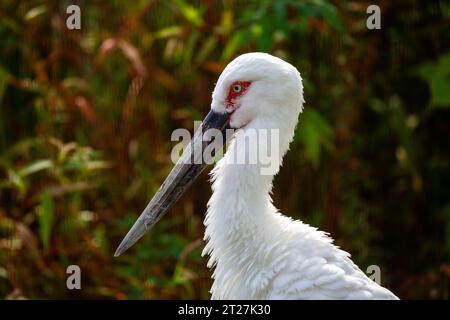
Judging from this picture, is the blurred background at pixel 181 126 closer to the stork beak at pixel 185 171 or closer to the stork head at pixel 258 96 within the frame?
the stork beak at pixel 185 171

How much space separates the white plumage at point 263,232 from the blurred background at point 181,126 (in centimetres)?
112

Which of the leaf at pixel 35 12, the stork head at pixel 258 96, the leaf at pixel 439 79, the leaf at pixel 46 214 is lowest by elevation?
the leaf at pixel 46 214

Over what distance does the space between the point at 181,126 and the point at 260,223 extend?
2.01 meters

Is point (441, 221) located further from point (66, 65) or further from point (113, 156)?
point (66, 65)

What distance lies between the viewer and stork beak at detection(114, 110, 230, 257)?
3078 mm

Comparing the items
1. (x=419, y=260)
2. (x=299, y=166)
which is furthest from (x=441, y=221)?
(x=299, y=166)

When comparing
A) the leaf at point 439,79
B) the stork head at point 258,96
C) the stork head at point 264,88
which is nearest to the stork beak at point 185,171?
the stork head at point 258,96

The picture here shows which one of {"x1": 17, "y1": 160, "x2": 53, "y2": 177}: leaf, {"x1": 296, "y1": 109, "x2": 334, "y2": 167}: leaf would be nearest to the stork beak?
{"x1": 17, "y1": 160, "x2": 53, "y2": 177}: leaf

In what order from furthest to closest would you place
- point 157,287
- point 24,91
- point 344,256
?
point 24,91
point 157,287
point 344,256

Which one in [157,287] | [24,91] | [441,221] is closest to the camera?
[157,287]

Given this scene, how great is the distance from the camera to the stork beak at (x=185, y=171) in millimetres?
3078

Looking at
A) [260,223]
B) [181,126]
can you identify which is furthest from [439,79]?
[260,223]

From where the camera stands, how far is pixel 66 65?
502 cm

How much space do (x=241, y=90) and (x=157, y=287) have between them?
157 centimetres
